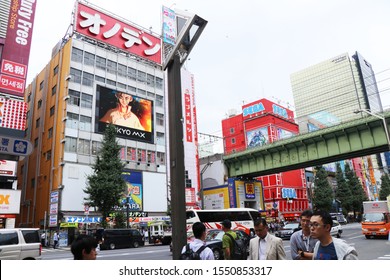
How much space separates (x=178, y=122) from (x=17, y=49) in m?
35.4

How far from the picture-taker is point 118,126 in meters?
42.1

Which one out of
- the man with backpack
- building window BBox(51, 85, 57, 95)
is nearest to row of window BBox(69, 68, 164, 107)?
building window BBox(51, 85, 57, 95)

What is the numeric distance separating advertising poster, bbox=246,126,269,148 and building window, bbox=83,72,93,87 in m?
36.7

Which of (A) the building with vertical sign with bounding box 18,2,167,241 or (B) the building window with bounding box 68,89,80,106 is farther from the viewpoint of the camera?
(B) the building window with bounding box 68,89,80,106

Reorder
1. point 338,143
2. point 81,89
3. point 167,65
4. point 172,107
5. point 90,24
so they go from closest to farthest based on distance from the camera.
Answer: point 172,107 → point 167,65 → point 338,143 → point 81,89 → point 90,24

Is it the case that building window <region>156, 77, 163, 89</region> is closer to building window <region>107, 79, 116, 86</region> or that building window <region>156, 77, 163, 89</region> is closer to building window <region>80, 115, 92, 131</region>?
building window <region>107, 79, 116, 86</region>

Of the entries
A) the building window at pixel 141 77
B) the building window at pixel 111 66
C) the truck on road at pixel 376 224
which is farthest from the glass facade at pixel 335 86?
the truck on road at pixel 376 224

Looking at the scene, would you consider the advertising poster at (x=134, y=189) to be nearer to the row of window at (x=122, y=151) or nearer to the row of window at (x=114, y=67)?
the row of window at (x=122, y=151)

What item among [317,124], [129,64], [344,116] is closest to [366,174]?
[344,116]

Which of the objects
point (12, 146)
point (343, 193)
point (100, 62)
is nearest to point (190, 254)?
point (12, 146)

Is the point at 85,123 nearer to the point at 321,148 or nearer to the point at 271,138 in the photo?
the point at 321,148

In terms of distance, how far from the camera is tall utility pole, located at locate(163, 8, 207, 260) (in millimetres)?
4840
